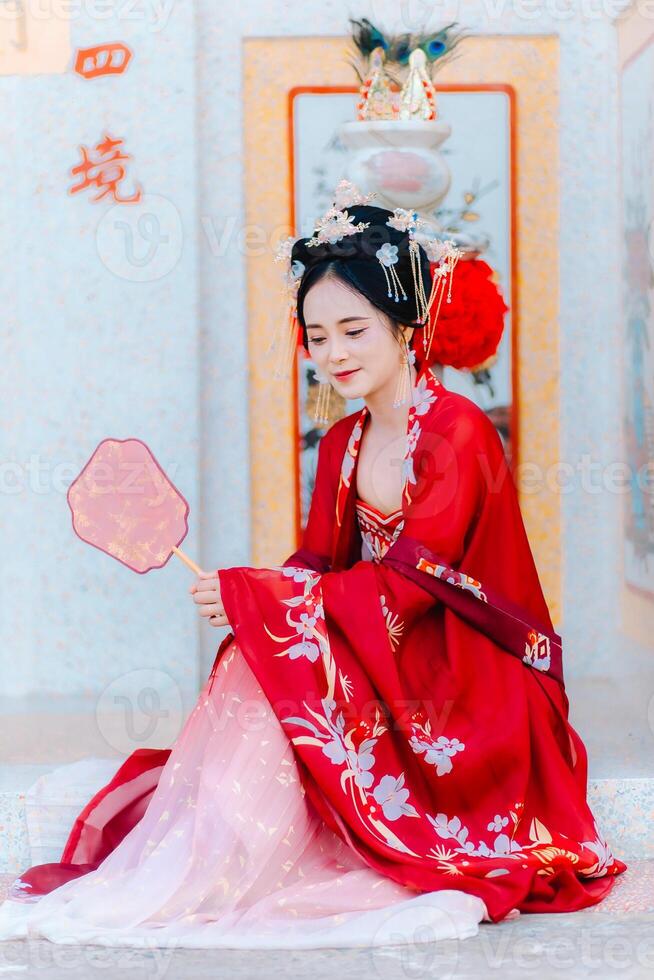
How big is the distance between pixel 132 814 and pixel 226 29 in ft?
7.32

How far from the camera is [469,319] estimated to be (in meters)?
3.35

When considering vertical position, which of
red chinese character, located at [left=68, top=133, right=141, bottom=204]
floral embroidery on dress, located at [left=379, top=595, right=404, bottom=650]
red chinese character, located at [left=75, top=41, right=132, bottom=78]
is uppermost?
red chinese character, located at [left=75, top=41, right=132, bottom=78]

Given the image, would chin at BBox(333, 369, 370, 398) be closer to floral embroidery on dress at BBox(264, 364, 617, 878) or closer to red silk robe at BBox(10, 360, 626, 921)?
red silk robe at BBox(10, 360, 626, 921)

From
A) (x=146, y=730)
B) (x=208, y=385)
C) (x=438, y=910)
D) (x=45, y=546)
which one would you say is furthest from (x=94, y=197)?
(x=438, y=910)

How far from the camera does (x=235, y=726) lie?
211 cm

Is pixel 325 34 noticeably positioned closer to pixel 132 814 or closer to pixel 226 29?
pixel 226 29

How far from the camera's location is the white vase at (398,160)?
337 centimetres

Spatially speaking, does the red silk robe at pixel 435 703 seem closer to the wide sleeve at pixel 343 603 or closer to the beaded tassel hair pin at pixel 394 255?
the wide sleeve at pixel 343 603

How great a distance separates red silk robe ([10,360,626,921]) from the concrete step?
169 mm

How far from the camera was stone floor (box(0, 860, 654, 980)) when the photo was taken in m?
1.87

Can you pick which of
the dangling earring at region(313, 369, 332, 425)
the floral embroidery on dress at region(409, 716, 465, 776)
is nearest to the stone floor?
the floral embroidery on dress at region(409, 716, 465, 776)

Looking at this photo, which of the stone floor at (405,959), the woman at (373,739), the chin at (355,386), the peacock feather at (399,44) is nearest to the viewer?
the stone floor at (405,959)

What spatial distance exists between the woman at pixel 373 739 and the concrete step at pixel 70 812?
173 mm

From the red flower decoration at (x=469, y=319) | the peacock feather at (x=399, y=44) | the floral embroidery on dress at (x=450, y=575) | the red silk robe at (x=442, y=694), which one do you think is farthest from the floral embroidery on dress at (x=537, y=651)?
the peacock feather at (x=399, y=44)
